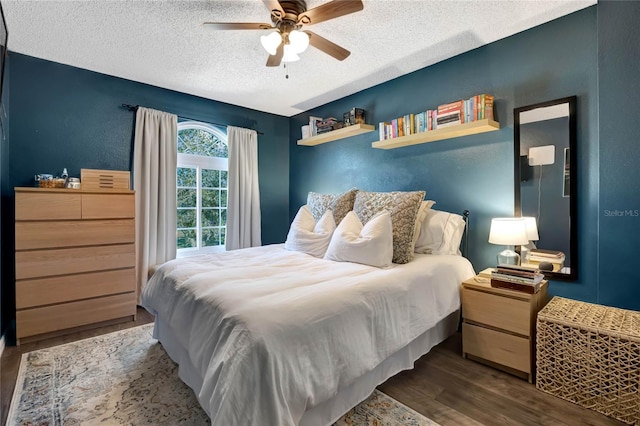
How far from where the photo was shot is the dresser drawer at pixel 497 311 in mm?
1885

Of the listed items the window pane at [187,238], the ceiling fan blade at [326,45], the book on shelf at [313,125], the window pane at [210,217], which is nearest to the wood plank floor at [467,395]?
the window pane at [187,238]

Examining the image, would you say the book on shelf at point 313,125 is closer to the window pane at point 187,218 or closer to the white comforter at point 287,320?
the window pane at point 187,218

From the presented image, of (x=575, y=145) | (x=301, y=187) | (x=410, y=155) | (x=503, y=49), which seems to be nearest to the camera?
(x=575, y=145)

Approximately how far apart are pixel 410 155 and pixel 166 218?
9.41 ft

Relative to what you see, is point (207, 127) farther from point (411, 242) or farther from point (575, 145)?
point (575, 145)

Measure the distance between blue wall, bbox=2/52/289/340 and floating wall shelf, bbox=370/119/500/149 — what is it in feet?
8.15

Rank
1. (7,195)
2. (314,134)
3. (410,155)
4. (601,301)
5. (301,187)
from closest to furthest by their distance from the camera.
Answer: (601,301) < (7,195) < (410,155) < (314,134) < (301,187)

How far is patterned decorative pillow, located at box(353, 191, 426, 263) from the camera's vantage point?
2295 millimetres

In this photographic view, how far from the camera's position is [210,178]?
404 centimetres

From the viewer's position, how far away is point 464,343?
2160 mm

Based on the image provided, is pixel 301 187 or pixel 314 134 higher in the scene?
pixel 314 134

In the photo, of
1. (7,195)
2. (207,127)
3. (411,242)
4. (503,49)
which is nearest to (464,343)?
(411,242)

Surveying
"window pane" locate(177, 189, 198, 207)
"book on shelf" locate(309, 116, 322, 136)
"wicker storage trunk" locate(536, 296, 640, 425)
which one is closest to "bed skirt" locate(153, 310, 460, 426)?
"wicker storage trunk" locate(536, 296, 640, 425)

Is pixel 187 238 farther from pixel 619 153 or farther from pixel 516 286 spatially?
pixel 619 153
